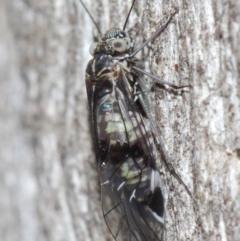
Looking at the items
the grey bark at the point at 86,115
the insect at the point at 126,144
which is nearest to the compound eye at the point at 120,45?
the insect at the point at 126,144

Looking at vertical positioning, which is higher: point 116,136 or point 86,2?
point 86,2

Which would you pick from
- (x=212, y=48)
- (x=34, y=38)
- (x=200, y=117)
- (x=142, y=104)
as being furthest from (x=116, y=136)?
(x=34, y=38)

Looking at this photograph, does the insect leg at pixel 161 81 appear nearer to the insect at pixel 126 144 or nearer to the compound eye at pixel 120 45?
the insect at pixel 126 144

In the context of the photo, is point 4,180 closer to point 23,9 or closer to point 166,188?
point 23,9

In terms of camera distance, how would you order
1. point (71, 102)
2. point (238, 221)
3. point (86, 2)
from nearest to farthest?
point (238, 221) < point (86, 2) < point (71, 102)

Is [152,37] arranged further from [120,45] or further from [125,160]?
[125,160]

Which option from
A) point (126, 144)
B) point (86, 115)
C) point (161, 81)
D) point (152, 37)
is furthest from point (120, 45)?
point (86, 115)
